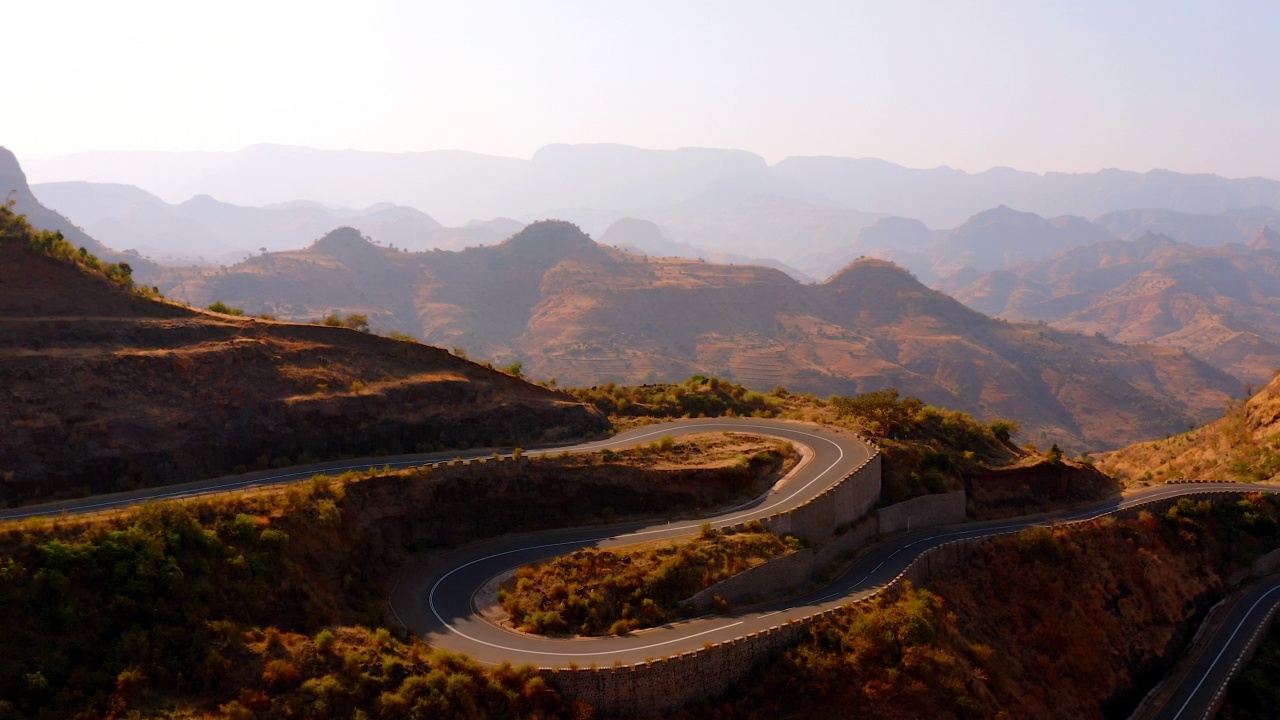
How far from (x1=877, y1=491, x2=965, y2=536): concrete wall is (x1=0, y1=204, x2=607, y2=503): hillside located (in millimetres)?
14934

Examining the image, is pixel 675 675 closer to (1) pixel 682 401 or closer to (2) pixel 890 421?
(2) pixel 890 421

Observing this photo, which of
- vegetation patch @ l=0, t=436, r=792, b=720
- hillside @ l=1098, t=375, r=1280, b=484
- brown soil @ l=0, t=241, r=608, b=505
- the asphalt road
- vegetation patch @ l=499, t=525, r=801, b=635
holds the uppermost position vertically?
brown soil @ l=0, t=241, r=608, b=505

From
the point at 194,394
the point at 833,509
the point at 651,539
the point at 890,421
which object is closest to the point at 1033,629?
the point at 833,509

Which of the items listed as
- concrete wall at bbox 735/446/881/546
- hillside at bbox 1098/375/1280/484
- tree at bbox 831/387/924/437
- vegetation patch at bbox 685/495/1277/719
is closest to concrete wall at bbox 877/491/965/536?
concrete wall at bbox 735/446/881/546

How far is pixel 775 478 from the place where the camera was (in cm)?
3631

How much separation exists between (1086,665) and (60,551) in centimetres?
3633

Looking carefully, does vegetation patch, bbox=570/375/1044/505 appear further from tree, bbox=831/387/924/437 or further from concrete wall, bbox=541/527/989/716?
concrete wall, bbox=541/527/989/716

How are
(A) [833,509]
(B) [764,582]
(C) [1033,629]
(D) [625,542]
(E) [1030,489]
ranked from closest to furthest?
(B) [764,582], (D) [625,542], (C) [1033,629], (A) [833,509], (E) [1030,489]

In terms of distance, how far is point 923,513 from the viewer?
38094 mm

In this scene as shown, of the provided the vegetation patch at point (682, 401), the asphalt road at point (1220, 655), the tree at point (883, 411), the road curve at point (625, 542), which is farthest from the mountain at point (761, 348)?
the road curve at point (625, 542)

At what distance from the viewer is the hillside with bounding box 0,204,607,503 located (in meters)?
29.2

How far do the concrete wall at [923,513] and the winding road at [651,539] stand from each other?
51cm

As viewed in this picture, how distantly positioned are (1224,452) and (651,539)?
5053 centimetres

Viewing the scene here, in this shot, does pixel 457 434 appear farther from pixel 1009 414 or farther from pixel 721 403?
pixel 1009 414
